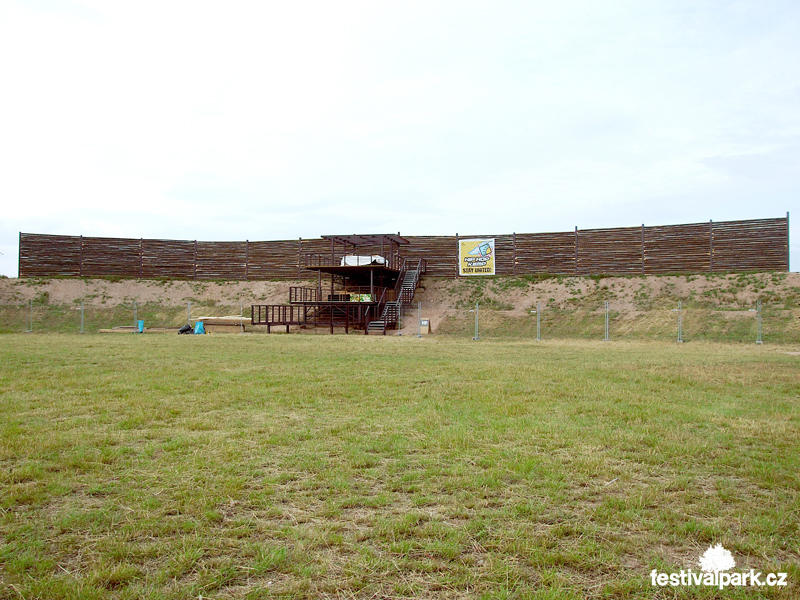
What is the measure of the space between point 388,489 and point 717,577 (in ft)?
7.24

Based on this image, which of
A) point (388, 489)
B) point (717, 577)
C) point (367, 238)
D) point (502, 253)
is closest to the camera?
point (717, 577)

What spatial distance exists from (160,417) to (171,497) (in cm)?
296

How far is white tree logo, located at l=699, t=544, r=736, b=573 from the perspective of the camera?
3.04 meters

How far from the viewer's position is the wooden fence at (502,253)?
1218 inches

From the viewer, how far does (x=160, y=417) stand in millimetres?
6727

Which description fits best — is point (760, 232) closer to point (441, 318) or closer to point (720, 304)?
point (720, 304)

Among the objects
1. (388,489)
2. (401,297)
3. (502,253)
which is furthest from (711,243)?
(388,489)

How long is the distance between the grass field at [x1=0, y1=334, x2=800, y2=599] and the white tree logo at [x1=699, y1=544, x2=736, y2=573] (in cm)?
6

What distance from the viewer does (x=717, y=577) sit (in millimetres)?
2953

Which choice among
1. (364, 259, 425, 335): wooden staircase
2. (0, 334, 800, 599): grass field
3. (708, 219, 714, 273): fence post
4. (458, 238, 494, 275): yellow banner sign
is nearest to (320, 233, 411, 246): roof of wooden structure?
(364, 259, 425, 335): wooden staircase

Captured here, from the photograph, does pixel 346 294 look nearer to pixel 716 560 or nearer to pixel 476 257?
pixel 476 257

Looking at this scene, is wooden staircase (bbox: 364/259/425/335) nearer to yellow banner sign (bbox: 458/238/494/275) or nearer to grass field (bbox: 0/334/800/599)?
yellow banner sign (bbox: 458/238/494/275)

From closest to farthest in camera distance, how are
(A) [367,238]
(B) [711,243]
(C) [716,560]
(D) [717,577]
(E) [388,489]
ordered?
(D) [717,577], (C) [716,560], (E) [388,489], (A) [367,238], (B) [711,243]

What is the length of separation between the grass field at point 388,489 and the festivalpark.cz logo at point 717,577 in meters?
0.06
